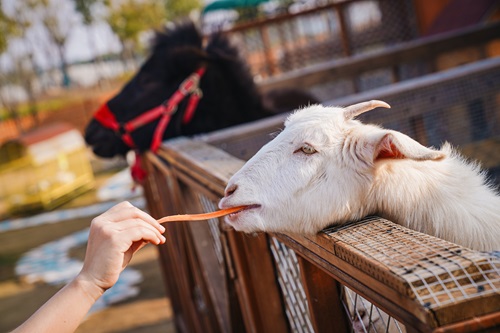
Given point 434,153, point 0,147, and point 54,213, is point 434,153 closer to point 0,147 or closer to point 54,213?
point 54,213

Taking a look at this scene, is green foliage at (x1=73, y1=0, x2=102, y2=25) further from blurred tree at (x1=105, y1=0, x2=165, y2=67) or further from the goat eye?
the goat eye

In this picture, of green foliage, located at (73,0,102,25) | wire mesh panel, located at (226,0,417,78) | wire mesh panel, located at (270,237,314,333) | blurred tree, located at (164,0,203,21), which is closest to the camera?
wire mesh panel, located at (270,237,314,333)

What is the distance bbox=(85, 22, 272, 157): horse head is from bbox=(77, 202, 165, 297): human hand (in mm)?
3127

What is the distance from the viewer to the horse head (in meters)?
4.70

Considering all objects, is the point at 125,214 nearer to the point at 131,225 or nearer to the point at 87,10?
the point at 131,225

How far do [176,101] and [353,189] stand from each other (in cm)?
324

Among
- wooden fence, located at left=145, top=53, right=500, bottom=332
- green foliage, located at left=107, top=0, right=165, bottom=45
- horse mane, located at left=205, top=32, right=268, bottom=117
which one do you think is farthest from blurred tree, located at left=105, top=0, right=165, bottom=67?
wooden fence, located at left=145, top=53, right=500, bottom=332

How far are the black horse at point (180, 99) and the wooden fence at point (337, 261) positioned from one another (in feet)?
1.37

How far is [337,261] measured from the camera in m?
1.29

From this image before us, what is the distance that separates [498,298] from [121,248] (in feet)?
2.85

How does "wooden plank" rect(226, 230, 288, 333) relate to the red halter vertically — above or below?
below

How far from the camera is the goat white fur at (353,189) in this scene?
1610 mm

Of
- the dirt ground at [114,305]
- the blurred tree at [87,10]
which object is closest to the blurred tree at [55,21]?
the blurred tree at [87,10]

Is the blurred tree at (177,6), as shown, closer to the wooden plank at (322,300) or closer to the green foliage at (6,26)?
the green foliage at (6,26)
